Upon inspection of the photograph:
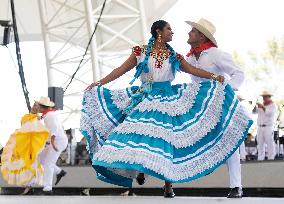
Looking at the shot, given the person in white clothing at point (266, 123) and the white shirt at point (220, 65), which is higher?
the white shirt at point (220, 65)

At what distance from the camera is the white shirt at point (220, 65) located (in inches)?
177

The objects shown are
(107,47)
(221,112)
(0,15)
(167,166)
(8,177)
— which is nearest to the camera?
(167,166)

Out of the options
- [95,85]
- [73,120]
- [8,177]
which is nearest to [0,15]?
[73,120]

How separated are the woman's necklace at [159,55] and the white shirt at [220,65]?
0.26 m

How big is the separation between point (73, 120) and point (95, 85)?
34.7ft

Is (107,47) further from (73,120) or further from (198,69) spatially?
(198,69)

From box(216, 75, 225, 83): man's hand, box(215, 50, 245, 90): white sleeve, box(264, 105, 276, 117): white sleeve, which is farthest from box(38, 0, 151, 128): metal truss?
box(216, 75, 225, 83): man's hand

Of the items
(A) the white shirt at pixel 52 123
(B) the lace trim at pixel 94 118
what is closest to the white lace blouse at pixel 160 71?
(B) the lace trim at pixel 94 118

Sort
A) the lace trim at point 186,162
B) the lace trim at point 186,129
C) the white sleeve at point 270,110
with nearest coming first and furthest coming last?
the lace trim at point 186,162 < the lace trim at point 186,129 < the white sleeve at point 270,110

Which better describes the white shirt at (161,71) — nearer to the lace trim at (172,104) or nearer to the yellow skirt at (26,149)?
the lace trim at (172,104)

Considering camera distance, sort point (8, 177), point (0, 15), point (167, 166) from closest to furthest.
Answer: point (167, 166), point (8, 177), point (0, 15)

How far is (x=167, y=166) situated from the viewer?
13.3 feet

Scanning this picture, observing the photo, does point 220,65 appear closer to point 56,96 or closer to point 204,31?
point 204,31

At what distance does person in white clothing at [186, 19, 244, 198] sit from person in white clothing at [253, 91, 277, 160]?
5.52 meters
